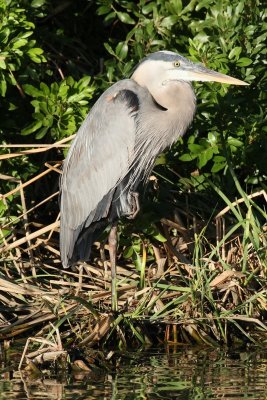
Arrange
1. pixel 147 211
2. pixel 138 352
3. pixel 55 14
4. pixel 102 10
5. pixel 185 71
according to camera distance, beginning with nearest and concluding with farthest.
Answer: pixel 138 352
pixel 185 71
pixel 147 211
pixel 102 10
pixel 55 14

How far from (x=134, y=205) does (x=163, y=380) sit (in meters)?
1.53

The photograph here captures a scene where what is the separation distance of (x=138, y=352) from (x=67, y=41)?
2.78 m

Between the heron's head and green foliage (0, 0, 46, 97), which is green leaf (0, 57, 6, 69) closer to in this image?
green foliage (0, 0, 46, 97)

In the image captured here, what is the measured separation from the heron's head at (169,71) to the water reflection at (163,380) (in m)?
1.52

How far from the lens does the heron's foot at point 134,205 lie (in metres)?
5.84

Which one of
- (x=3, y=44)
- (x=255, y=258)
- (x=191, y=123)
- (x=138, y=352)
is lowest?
(x=138, y=352)

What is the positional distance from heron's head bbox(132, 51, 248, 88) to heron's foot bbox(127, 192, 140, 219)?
64 centimetres

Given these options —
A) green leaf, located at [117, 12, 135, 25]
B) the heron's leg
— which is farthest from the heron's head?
green leaf, located at [117, 12, 135, 25]

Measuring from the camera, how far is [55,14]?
23.9 feet

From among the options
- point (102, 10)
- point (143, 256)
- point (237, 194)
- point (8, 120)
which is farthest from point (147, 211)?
point (102, 10)

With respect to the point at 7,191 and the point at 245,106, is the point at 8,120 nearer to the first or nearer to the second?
the point at 7,191

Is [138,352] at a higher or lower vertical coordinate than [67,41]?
lower

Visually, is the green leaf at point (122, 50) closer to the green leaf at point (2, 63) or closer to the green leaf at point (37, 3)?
the green leaf at point (37, 3)

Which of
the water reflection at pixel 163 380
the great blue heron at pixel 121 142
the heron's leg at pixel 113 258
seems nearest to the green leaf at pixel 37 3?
the great blue heron at pixel 121 142
